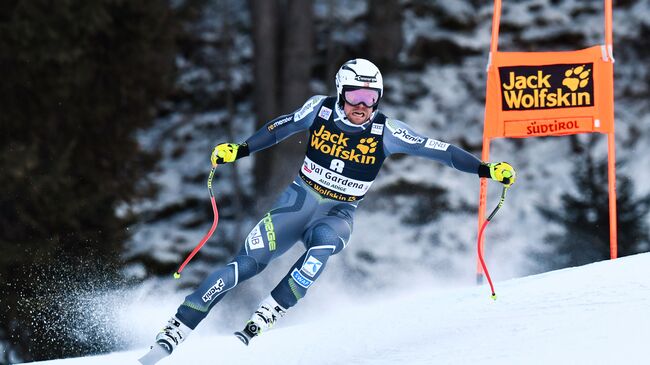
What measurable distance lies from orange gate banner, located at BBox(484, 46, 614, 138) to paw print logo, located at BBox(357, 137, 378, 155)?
2.27 m

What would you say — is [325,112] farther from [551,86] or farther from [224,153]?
[551,86]

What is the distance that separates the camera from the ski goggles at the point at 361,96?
5770 mm

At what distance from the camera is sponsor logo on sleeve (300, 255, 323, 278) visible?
5.57 metres

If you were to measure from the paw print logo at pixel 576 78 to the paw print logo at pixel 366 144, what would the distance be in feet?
8.44

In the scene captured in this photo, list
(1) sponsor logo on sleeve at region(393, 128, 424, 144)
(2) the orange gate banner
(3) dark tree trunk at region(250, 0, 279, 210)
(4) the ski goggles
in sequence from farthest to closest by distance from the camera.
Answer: (3) dark tree trunk at region(250, 0, 279, 210), (2) the orange gate banner, (1) sponsor logo on sleeve at region(393, 128, 424, 144), (4) the ski goggles

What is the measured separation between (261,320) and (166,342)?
0.53 meters

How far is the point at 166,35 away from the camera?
11.2m

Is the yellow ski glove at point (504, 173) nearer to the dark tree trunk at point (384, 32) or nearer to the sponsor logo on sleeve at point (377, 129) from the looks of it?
the sponsor logo on sleeve at point (377, 129)

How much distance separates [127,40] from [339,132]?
5.72 meters

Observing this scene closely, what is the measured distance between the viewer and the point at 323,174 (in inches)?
237

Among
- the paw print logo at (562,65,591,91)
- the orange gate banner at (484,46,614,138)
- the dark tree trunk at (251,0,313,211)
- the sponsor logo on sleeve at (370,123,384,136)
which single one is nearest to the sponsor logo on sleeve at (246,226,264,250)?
the sponsor logo on sleeve at (370,123,384,136)

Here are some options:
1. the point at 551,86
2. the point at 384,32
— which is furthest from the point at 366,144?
the point at 384,32

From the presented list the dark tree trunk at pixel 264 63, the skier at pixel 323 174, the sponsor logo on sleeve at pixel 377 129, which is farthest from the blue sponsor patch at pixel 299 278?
the dark tree trunk at pixel 264 63

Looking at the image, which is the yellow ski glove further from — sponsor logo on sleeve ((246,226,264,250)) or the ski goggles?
sponsor logo on sleeve ((246,226,264,250))
